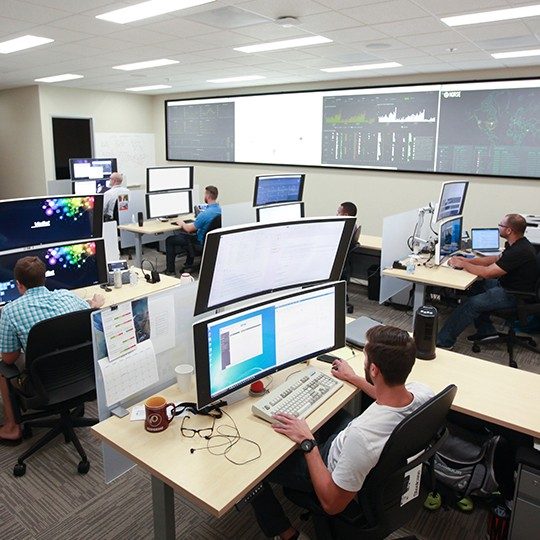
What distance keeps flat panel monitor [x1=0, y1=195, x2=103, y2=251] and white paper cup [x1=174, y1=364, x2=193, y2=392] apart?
5.05 feet

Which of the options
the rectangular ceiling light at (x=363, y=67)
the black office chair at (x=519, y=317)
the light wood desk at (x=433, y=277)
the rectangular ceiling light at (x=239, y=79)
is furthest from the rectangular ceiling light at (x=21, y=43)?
the black office chair at (x=519, y=317)

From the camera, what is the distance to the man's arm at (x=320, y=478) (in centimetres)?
150

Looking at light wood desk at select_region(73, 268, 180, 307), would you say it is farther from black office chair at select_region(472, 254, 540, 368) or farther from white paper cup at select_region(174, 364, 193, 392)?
black office chair at select_region(472, 254, 540, 368)

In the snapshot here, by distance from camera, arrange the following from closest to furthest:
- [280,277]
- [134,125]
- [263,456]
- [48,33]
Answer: [263,456] → [280,277] → [48,33] → [134,125]

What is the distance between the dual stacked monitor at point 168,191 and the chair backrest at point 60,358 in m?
3.75

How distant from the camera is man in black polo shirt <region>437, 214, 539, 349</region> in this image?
373cm

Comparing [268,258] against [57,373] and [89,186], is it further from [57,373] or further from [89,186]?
[89,186]

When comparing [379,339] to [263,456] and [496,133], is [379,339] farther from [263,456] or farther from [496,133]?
[496,133]

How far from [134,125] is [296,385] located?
8.41 m

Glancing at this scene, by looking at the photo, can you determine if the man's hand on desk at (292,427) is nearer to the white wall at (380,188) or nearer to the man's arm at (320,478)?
the man's arm at (320,478)

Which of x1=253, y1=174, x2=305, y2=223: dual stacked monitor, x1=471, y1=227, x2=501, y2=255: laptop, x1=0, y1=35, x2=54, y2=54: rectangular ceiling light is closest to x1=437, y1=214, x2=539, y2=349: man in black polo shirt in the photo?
x1=471, y1=227, x2=501, y2=255: laptop

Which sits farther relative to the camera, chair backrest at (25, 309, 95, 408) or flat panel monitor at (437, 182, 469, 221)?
flat panel monitor at (437, 182, 469, 221)

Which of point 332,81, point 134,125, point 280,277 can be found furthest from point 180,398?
point 134,125

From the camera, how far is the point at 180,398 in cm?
190
